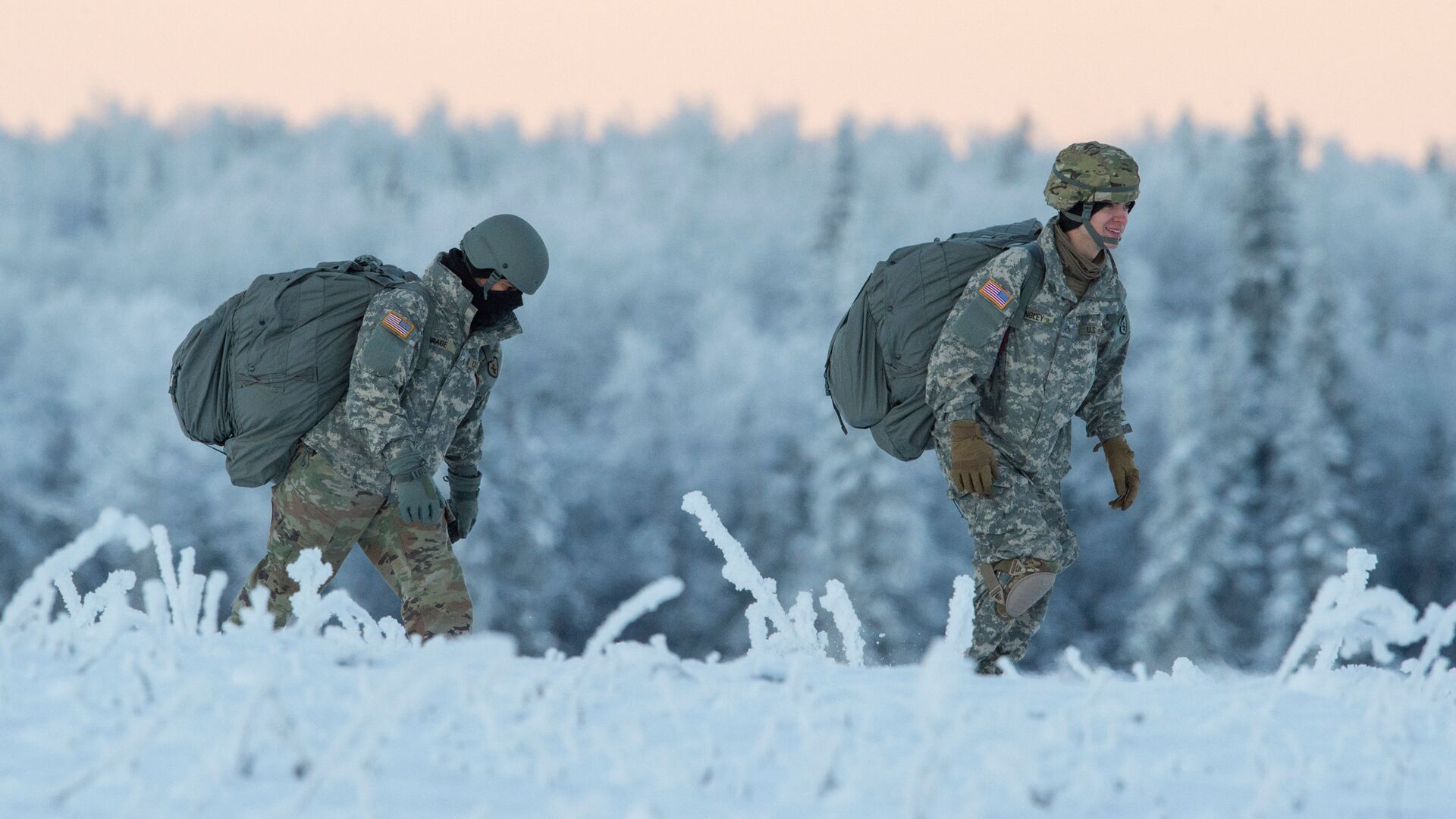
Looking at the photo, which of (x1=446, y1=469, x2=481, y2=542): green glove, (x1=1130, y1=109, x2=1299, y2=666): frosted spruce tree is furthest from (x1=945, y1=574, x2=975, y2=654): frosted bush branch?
(x1=1130, y1=109, x2=1299, y2=666): frosted spruce tree

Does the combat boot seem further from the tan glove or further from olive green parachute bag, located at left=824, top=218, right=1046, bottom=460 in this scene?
the tan glove

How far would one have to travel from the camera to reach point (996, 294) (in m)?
5.42

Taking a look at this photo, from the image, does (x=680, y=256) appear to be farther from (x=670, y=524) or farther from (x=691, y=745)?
Result: (x=691, y=745)

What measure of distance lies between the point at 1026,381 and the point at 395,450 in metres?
2.27

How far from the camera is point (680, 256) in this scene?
10556cm

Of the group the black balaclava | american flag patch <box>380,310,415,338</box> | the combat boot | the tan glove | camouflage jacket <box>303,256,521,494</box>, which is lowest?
the combat boot

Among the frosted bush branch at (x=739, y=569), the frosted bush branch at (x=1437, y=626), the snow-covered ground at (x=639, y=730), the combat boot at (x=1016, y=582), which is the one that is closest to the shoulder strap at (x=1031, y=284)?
the combat boot at (x=1016, y=582)

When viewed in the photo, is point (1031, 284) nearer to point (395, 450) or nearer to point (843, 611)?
point (843, 611)

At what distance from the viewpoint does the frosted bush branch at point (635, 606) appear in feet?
9.58

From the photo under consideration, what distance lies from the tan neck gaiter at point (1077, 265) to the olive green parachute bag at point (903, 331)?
0.35 ft

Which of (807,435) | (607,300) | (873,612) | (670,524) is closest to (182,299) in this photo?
(607,300)

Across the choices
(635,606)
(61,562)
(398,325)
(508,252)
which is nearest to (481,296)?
(508,252)

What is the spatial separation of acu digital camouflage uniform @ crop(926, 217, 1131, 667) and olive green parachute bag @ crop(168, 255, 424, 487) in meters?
2.02

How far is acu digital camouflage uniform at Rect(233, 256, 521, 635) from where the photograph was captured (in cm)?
562
